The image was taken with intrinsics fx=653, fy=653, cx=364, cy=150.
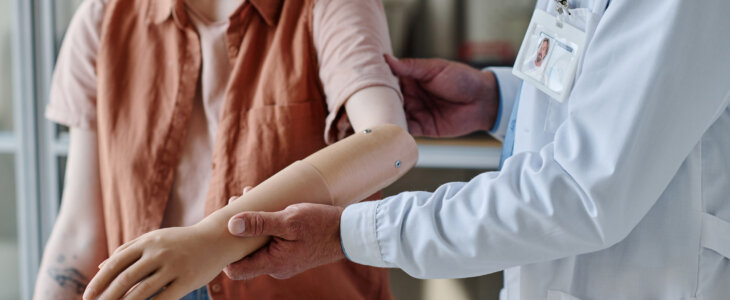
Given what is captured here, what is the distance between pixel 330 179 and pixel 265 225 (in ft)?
0.46

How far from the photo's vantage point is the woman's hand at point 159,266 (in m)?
0.90

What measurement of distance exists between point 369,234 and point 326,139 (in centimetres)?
29

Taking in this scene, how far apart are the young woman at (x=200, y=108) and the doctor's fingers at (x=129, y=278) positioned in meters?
0.29

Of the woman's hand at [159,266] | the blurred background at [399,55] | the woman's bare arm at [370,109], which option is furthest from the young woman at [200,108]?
the blurred background at [399,55]

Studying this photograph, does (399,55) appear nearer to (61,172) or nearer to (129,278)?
(61,172)

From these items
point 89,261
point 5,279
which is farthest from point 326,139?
point 5,279

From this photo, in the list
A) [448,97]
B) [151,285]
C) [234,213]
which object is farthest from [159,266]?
[448,97]

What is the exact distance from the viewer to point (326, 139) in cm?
121

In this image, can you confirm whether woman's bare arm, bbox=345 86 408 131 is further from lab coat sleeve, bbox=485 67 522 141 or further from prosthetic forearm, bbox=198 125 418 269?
lab coat sleeve, bbox=485 67 522 141

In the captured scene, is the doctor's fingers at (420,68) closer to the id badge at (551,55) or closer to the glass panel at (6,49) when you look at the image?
the id badge at (551,55)

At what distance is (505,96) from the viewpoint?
142 centimetres

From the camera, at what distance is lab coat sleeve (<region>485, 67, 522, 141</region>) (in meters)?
1.41

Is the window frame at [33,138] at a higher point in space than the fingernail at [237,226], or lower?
lower

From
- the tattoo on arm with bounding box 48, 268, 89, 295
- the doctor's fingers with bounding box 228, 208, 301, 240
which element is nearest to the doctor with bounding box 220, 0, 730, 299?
the doctor's fingers with bounding box 228, 208, 301, 240
